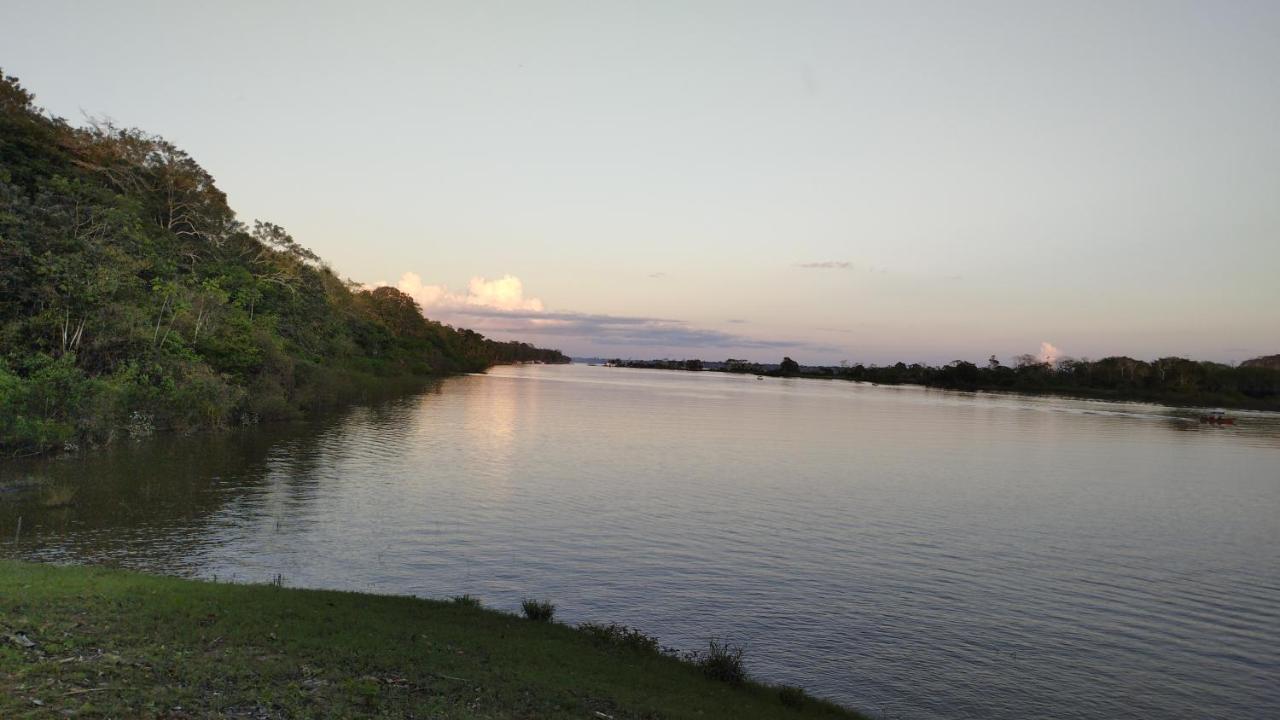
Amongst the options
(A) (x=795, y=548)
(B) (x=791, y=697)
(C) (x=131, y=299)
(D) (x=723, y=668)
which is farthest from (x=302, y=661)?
(C) (x=131, y=299)

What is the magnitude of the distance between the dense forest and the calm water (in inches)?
143

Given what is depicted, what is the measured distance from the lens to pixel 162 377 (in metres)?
50.9

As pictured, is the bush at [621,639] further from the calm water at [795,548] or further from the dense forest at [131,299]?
the dense forest at [131,299]

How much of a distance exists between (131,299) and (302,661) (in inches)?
1968

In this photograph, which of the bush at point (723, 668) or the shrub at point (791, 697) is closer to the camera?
the shrub at point (791, 697)

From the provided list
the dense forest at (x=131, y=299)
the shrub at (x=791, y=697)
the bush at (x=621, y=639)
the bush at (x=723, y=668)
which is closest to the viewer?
the shrub at (x=791, y=697)

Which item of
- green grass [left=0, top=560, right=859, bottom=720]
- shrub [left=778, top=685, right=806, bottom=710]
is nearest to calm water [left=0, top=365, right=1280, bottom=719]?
shrub [left=778, top=685, right=806, bottom=710]

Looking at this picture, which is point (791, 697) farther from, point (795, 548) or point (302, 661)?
point (795, 548)

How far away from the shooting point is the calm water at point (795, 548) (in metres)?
18.8

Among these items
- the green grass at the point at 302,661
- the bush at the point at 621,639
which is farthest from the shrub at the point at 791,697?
the bush at the point at 621,639

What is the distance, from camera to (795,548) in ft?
98.0

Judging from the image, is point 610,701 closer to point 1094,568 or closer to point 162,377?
point 1094,568

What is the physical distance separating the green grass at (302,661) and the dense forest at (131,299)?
30.7 metres

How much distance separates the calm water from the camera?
18.8 m
